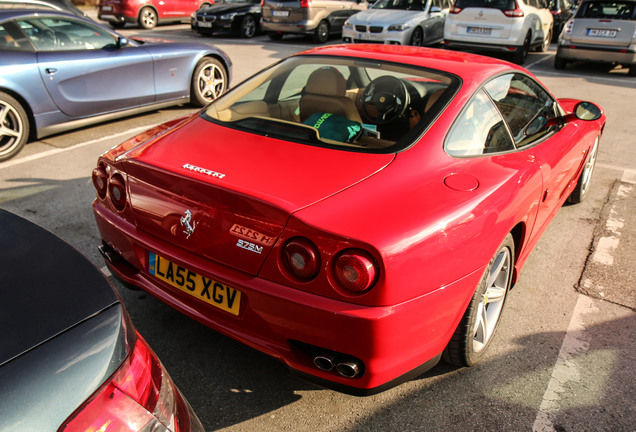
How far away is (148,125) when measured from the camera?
21.9 feet

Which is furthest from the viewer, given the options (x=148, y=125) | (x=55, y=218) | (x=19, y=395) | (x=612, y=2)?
(x=612, y=2)

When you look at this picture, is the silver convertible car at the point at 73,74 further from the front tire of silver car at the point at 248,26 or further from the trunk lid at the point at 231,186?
the front tire of silver car at the point at 248,26

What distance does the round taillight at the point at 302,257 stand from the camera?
2021 mm

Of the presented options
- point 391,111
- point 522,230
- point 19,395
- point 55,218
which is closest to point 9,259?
point 19,395

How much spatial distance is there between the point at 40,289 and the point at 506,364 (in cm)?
221

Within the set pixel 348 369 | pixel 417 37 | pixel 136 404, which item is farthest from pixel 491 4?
pixel 136 404

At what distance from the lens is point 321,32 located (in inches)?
584

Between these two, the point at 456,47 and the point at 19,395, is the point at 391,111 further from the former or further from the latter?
the point at 456,47

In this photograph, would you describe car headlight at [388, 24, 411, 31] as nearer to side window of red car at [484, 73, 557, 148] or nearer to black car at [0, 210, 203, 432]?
side window of red car at [484, 73, 557, 148]

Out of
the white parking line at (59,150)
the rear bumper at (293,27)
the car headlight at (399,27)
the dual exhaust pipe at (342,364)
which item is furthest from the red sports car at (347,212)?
the rear bumper at (293,27)

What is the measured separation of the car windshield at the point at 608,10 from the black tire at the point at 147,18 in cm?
1227

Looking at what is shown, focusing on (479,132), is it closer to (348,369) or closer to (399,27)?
(348,369)

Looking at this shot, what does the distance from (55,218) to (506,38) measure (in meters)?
10.2

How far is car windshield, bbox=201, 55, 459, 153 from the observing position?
8.89 ft
